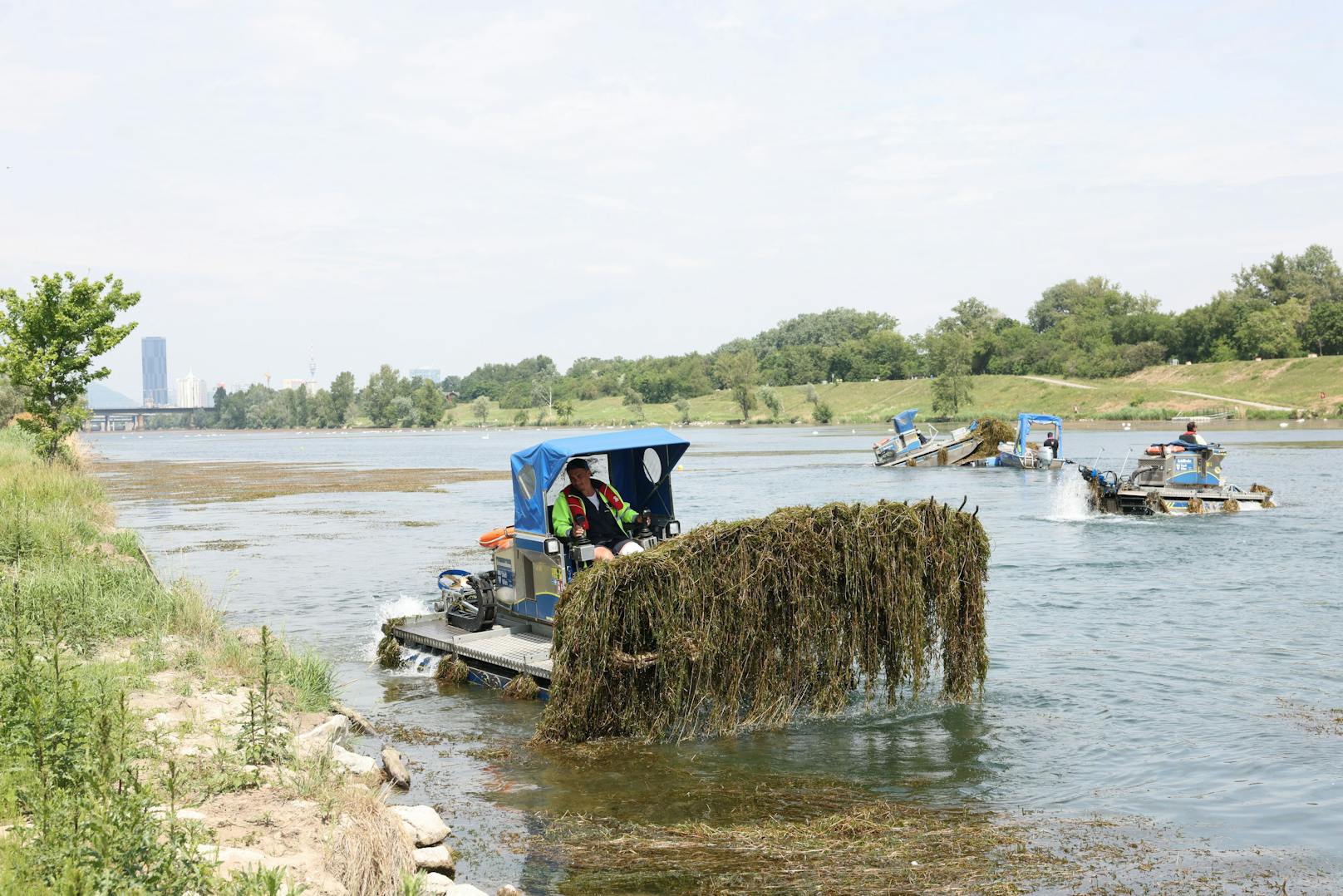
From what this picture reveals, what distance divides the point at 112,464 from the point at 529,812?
90251mm

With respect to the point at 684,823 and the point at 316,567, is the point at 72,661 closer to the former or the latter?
the point at 684,823

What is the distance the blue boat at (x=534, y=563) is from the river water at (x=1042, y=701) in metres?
0.55

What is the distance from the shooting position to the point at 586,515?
13.2 m

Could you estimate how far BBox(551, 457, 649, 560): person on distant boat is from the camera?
1302 centimetres

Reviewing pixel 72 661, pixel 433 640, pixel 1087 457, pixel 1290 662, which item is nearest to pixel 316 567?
pixel 433 640

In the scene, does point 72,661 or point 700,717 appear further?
point 700,717

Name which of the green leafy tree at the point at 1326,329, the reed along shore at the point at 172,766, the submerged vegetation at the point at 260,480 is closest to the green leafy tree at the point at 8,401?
the submerged vegetation at the point at 260,480

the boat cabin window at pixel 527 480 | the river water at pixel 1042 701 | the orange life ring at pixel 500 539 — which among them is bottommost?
the river water at pixel 1042 701

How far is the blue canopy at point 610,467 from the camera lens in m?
13.2

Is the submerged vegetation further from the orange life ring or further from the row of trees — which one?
the row of trees

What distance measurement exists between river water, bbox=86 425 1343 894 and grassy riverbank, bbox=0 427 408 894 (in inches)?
55.5

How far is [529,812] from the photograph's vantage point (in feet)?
30.5

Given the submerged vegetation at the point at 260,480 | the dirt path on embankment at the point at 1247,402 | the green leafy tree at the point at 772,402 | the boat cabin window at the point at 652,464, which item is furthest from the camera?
the green leafy tree at the point at 772,402

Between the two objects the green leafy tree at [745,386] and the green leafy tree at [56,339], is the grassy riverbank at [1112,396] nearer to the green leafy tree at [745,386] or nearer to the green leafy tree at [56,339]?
the green leafy tree at [745,386]
